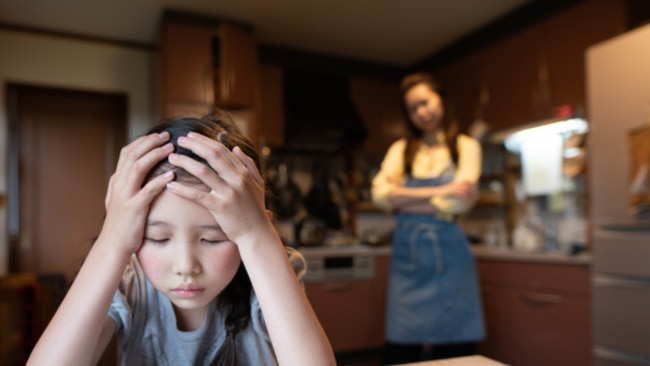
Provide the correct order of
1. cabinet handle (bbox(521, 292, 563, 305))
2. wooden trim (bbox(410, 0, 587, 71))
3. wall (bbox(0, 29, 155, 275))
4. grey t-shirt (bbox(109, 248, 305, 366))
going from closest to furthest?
grey t-shirt (bbox(109, 248, 305, 366)) → cabinet handle (bbox(521, 292, 563, 305)) → wooden trim (bbox(410, 0, 587, 71)) → wall (bbox(0, 29, 155, 275))

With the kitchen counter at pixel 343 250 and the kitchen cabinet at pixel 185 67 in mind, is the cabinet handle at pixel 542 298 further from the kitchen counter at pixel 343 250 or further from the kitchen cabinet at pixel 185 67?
the kitchen cabinet at pixel 185 67

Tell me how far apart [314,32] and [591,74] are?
69.4 inches

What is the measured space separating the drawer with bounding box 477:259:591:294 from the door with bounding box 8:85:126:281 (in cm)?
248

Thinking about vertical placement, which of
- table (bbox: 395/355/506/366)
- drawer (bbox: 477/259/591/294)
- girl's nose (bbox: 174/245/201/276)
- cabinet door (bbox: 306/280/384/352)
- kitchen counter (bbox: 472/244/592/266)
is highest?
girl's nose (bbox: 174/245/201/276)

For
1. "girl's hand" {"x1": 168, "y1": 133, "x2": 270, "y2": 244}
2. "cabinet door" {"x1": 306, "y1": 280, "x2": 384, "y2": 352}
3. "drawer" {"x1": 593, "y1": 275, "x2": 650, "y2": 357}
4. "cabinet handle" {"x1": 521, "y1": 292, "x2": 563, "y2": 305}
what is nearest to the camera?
"girl's hand" {"x1": 168, "y1": 133, "x2": 270, "y2": 244}

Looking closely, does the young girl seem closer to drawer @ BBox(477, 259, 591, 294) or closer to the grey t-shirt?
the grey t-shirt

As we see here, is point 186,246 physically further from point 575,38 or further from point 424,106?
point 575,38

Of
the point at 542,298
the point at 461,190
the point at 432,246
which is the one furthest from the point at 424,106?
the point at 542,298

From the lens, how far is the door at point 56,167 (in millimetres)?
2922

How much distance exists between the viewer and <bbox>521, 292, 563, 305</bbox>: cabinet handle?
215 cm

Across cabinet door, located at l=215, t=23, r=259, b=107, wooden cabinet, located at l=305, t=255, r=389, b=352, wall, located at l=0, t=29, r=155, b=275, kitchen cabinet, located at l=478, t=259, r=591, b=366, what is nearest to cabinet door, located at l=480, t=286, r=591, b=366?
kitchen cabinet, located at l=478, t=259, r=591, b=366

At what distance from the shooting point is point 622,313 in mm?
1714

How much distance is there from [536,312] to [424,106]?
1300 mm

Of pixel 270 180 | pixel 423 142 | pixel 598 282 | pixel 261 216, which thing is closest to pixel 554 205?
pixel 598 282
